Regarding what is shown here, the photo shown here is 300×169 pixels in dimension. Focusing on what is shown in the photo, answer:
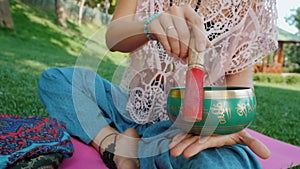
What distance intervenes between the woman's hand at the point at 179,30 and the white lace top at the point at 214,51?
1.51 ft

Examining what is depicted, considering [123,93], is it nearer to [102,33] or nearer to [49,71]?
[49,71]

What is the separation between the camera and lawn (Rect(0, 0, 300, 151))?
139cm

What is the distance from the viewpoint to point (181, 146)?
82 cm

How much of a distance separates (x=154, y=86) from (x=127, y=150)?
9.5 inches

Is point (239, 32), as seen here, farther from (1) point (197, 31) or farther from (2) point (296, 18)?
(2) point (296, 18)

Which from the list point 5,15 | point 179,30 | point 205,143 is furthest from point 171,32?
point 5,15

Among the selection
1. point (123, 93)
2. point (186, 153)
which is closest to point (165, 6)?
point (123, 93)

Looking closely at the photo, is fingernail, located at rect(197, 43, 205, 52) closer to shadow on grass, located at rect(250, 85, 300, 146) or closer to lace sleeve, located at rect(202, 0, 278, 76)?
lace sleeve, located at rect(202, 0, 278, 76)

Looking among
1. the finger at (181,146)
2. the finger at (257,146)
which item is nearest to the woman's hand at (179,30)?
the finger at (181,146)

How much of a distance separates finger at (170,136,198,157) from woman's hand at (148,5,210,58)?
23cm

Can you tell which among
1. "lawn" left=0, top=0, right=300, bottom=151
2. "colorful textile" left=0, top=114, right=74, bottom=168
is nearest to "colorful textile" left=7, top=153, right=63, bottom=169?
"colorful textile" left=0, top=114, right=74, bottom=168

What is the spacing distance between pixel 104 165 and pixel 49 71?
54 cm

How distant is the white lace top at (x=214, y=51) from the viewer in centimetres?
121

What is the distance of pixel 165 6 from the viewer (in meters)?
1.21
